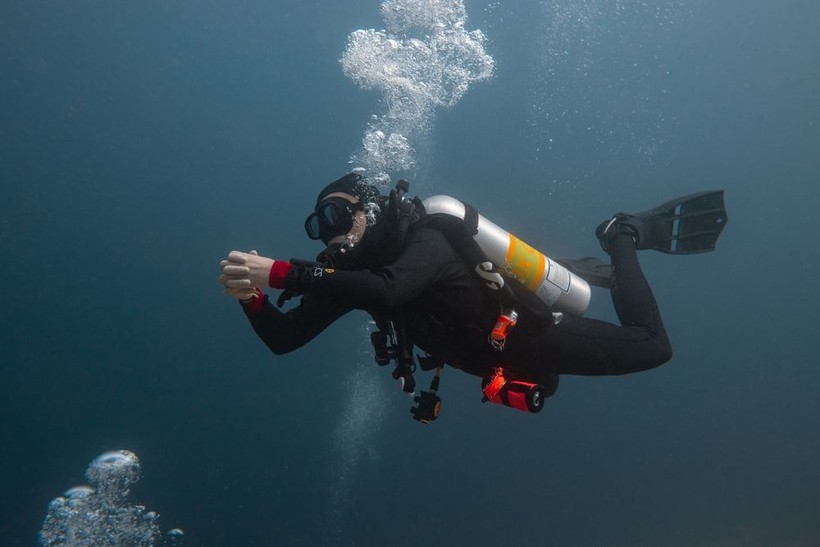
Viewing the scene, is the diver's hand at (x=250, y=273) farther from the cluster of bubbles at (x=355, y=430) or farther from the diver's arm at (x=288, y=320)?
the cluster of bubbles at (x=355, y=430)

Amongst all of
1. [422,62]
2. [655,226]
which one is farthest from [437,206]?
[422,62]

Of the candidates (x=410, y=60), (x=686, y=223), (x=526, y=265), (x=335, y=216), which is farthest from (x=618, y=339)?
(x=410, y=60)

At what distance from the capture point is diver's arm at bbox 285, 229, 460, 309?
7.35 ft

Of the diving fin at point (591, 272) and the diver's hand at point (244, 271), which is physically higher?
the diving fin at point (591, 272)

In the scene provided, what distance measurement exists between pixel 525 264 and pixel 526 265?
1 cm

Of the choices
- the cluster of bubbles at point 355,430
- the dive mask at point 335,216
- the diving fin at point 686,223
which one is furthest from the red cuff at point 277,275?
the cluster of bubbles at point 355,430

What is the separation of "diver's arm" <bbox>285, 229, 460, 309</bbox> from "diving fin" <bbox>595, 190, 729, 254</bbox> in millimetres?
2513

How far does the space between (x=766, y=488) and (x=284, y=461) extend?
18.7m

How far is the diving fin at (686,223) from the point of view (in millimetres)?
4340

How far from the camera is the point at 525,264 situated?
10.6ft

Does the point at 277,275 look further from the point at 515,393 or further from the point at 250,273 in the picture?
the point at 515,393

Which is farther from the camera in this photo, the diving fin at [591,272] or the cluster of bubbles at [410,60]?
the cluster of bubbles at [410,60]

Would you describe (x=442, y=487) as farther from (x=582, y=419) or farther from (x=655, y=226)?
(x=655, y=226)

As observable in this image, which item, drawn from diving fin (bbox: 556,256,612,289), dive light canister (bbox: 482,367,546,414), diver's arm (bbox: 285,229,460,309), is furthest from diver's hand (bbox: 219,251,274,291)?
diving fin (bbox: 556,256,612,289)
